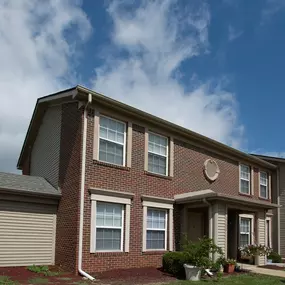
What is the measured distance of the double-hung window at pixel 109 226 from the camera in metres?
14.7

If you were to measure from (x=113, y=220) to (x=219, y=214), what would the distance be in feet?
13.5

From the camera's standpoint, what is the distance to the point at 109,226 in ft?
49.3

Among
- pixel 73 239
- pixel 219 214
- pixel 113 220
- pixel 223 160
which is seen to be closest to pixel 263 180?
pixel 223 160

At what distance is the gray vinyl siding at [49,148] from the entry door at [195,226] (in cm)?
652

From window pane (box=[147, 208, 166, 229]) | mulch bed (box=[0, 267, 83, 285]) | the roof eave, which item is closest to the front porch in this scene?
window pane (box=[147, 208, 166, 229])

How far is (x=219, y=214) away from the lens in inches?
647

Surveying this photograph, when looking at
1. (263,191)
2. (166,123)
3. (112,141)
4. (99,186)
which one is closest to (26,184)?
(99,186)

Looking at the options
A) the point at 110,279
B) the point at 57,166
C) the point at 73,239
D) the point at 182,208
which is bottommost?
the point at 110,279

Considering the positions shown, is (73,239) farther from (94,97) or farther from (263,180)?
(263,180)

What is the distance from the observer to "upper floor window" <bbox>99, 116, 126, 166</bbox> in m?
15.3

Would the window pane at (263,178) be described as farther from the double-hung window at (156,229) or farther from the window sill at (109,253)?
the window sill at (109,253)

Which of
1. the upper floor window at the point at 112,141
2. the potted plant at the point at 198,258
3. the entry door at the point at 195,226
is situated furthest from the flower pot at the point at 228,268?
the upper floor window at the point at 112,141

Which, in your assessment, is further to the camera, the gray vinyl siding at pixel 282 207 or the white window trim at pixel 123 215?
the gray vinyl siding at pixel 282 207

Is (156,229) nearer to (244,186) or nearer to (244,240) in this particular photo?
(244,240)
